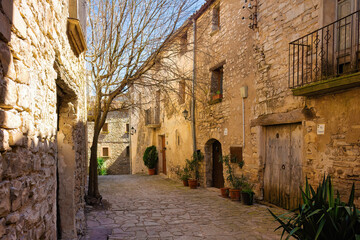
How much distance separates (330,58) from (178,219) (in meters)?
3.96

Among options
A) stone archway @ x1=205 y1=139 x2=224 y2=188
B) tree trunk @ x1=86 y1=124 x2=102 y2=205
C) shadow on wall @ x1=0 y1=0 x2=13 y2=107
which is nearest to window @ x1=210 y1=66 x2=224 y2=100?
stone archway @ x1=205 y1=139 x2=224 y2=188

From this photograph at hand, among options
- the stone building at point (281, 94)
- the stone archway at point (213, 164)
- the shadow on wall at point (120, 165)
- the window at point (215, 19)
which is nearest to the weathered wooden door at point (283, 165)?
the stone building at point (281, 94)

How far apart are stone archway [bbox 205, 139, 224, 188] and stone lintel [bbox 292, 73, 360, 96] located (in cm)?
452

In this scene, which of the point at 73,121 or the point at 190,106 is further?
the point at 190,106

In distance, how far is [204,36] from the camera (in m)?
9.97

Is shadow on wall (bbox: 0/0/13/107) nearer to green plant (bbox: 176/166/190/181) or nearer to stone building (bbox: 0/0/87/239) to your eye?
stone building (bbox: 0/0/87/239)

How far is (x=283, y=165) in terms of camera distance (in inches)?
236

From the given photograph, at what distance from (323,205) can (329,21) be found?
10.3ft

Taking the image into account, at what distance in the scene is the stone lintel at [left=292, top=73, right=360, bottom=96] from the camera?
399 cm

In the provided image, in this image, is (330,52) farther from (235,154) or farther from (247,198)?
(235,154)

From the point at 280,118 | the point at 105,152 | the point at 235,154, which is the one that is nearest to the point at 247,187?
the point at 235,154

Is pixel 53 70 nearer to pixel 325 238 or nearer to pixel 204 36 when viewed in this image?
pixel 325 238

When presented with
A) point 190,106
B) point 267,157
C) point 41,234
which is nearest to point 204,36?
point 190,106

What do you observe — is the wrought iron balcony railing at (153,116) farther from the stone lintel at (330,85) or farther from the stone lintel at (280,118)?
the stone lintel at (330,85)
